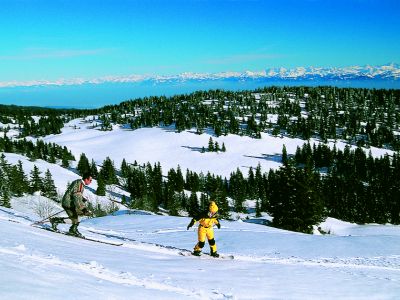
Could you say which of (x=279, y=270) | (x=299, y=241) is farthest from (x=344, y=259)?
(x=279, y=270)

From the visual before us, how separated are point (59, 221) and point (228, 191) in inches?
5004

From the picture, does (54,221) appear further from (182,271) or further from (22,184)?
(22,184)

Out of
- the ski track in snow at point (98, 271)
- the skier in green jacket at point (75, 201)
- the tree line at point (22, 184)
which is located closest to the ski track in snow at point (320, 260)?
the skier in green jacket at point (75, 201)

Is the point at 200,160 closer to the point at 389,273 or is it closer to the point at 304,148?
the point at 304,148

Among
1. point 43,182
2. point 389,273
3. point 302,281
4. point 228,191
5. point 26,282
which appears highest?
point 26,282

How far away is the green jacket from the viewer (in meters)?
16.7

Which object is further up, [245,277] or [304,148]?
[245,277]

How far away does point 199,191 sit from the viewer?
471ft

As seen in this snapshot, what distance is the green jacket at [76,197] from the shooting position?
1673 cm

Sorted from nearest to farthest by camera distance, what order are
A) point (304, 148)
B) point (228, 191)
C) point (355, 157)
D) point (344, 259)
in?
point (344, 259)
point (228, 191)
point (355, 157)
point (304, 148)

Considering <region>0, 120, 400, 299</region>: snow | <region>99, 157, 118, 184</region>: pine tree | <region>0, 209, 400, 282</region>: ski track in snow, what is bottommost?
<region>99, 157, 118, 184</region>: pine tree

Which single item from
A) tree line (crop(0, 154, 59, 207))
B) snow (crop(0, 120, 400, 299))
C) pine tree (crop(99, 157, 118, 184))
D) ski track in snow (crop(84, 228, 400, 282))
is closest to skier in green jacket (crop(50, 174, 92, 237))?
snow (crop(0, 120, 400, 299))

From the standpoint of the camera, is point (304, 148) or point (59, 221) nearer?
point (59, 221)

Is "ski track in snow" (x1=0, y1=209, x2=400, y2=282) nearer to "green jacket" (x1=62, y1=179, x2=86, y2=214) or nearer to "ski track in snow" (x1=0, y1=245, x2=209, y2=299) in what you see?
"green jacket" (x1=62, y1=179, x2=86, y2=214)
